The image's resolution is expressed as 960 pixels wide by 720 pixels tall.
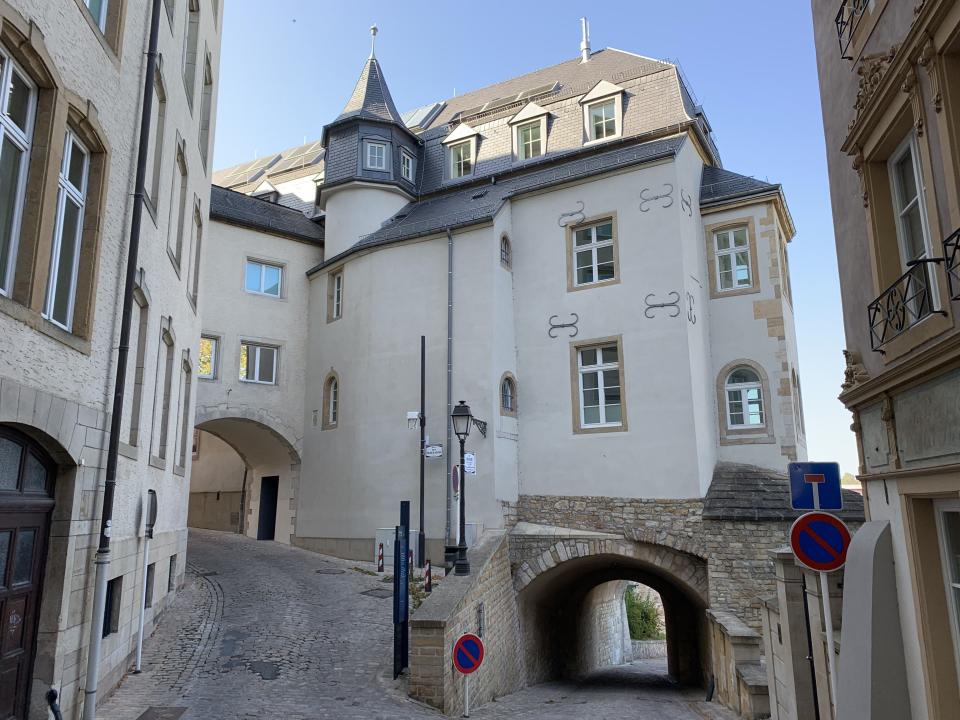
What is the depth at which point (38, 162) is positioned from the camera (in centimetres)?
564

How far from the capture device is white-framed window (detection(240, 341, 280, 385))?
1986cm

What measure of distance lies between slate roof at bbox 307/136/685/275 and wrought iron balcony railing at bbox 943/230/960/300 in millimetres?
11476

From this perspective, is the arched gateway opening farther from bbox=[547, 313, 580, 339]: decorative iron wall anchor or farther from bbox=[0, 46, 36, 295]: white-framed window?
bbox=[0, 46, 36, 295]: white-framed window

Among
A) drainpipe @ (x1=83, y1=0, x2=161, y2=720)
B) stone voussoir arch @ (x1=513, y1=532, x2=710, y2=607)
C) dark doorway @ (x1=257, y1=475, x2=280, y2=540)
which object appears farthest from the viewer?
dark doorway @ (x1=257, y1=475, x2=280, y2=540)

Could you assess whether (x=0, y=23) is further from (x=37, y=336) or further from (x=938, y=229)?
(x=938, y=229)

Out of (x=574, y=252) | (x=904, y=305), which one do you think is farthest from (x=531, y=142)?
(x=904, y=305)

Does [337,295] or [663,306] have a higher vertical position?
[337,295]

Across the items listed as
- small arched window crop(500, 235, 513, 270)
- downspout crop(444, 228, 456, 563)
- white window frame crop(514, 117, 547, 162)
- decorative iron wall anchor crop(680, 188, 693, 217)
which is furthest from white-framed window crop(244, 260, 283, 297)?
decorative iron wall anchor crop(680, 188, 693, 217)

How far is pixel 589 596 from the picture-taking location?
900 inches

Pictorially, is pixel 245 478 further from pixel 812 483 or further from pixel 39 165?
pixel 812 483

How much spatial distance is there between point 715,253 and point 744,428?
403cm

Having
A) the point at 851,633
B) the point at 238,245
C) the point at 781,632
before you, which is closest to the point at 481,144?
the point at 238,245

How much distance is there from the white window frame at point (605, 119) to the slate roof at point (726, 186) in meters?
2.42

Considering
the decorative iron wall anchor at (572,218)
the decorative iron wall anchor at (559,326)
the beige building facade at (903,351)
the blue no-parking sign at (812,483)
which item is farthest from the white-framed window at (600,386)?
the beige building facade at (903,351)
